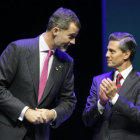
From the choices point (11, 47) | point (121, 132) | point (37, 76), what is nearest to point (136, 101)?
point (121, 132)

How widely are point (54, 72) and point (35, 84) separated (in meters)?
0.24

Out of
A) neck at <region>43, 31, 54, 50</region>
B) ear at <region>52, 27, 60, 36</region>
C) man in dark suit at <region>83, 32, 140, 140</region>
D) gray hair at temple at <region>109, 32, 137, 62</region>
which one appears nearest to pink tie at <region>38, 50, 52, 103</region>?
neck at <region>43, 31, 54, 50</region>

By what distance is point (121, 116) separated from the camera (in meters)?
2.65

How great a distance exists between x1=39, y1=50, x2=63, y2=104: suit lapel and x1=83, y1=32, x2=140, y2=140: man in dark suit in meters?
0.42

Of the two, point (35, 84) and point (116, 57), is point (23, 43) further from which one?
point (116, 57)

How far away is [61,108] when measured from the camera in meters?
2.63

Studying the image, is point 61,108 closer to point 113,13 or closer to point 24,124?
point 24,124

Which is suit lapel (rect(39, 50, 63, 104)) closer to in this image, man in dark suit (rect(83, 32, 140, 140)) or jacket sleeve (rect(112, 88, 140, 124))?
man in dark suit (rect(83, 32, 140, 140))

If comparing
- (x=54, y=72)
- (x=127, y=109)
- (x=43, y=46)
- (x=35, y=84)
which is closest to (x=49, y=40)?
(x=43, y=46)

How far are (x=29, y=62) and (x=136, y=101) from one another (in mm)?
1051

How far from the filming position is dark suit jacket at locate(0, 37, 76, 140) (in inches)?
94.3

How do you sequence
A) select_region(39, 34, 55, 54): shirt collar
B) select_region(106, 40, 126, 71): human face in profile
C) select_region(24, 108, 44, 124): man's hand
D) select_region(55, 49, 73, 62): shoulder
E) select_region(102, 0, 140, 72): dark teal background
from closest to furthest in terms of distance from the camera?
select_region(24, 108, 44, 124): man's hand, select_region(39, 34, 55, 54): shirt collar, select_region(55, 49, 73, 62): shoulder, select_region(106, 40, 126, 71): human face in profile, select_region(102, 0, 140, 72): dark teal background

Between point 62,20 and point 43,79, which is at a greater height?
point 62,20

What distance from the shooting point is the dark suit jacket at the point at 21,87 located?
2396 millimetres
